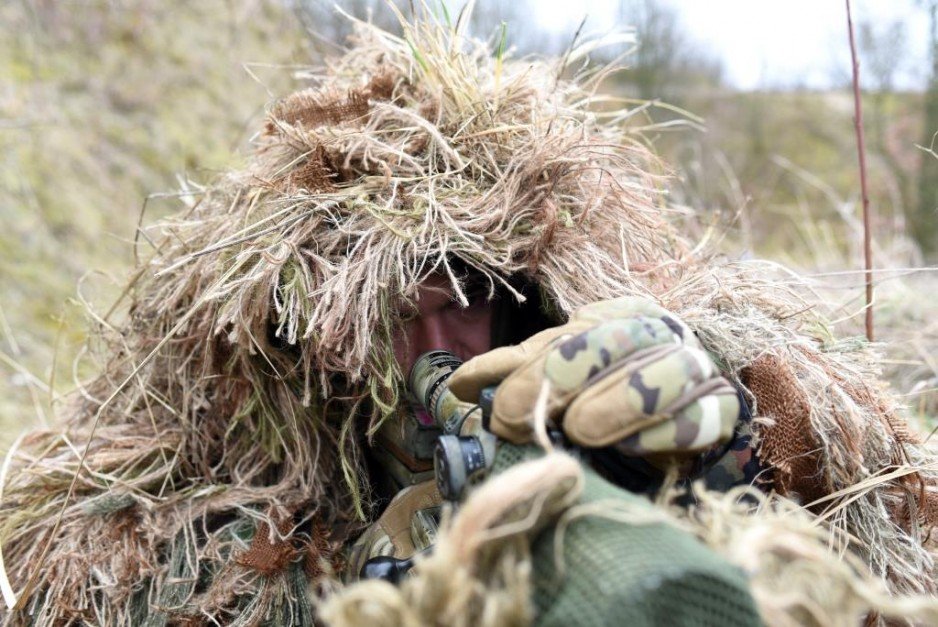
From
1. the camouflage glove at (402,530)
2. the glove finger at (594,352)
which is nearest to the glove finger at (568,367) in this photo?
the glove finger at (594,352)

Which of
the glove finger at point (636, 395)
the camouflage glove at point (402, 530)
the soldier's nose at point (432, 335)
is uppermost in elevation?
the glove finger at point (636, 395)

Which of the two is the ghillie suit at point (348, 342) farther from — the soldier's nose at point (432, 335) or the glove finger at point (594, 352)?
the glove finger at point (594, 352)

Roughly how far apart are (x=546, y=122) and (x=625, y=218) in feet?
0.82

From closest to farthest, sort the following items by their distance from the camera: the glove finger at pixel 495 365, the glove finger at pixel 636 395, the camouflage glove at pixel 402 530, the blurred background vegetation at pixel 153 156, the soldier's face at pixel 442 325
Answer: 1. the glove finger at pixel 636 395
2. the glove finger at pixel 495 365
3. the camouflage glove at pixel 402 530
4. the soldier's face at pixel 442 325
5. the blurred background vegetation at pixel 153 156

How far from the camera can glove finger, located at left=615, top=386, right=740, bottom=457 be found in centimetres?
88

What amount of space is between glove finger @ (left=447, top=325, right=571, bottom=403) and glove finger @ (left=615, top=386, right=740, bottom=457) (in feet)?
0.60

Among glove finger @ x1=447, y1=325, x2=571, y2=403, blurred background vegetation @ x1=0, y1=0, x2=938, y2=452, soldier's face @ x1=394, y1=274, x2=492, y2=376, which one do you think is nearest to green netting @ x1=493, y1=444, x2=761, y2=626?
glove finger @ x1=447, y1=325, x2=571, y2=403

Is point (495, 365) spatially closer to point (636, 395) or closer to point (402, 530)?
point (636, 395)

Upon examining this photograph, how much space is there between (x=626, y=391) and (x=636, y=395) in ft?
0.04

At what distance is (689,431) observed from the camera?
2.88ft

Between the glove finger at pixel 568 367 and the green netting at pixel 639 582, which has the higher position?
the glove finger at pixel 568 367

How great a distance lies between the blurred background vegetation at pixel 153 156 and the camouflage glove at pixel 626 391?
2.36 ft

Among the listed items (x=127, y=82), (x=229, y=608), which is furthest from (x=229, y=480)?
(x=127, y=82)

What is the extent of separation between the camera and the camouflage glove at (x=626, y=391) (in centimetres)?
88
